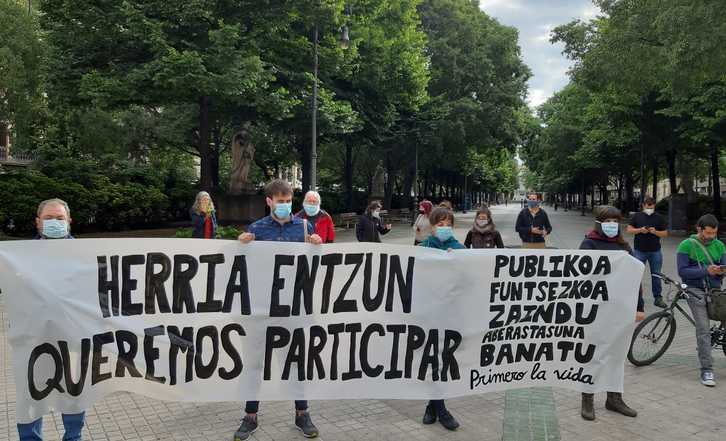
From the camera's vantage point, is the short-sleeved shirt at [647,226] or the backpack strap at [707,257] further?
the short-sleeved shirt at [647,226]

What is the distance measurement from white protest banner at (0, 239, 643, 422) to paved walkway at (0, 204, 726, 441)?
0.37 m

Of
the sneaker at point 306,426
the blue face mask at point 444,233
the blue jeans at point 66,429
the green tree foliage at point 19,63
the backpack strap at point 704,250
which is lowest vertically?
the sneaker at point 306,426

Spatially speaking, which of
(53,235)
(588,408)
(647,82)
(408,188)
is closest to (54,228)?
(53,235)

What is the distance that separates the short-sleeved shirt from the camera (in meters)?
9.40

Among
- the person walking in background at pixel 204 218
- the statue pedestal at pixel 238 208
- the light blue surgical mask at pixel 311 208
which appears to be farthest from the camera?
the statue pedestal at pixel 238 208

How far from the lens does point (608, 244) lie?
5156 mm

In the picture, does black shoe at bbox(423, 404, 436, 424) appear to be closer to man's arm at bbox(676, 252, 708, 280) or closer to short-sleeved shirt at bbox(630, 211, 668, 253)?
man's arm at bbox(676, 252, 708, 280)

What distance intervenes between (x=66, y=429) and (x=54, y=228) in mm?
1250

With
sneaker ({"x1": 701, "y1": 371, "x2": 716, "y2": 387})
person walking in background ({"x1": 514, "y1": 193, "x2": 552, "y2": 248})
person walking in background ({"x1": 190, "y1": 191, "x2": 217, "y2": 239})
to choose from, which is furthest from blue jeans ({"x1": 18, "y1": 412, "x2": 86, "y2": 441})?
person walking in background ({"x1": 514, "y1": 193, "x2": 552, "y2": 248})

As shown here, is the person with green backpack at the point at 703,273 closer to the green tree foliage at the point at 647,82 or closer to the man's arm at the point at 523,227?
the man's arm at the point at 523,227

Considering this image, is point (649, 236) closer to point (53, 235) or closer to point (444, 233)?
point (444, 233)

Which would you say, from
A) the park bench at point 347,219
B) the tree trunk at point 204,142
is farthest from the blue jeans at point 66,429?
the park bench at point 347,219

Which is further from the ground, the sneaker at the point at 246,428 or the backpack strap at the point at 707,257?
the backpack strap at the point at 707,257

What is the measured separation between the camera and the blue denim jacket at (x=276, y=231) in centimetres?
443
